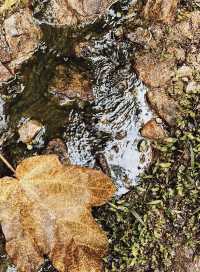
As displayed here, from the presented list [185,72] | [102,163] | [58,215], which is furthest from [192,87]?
[58,215]

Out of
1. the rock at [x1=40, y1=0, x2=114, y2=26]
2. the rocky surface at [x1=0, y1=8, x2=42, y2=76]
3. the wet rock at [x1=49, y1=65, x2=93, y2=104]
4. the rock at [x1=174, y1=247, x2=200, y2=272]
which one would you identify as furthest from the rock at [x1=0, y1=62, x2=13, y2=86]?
the rock at [x1=174, y1=247, x2=200, y2=272]

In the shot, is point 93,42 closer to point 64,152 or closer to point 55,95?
point 55,95

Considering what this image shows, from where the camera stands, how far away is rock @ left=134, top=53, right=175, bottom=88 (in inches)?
87.6

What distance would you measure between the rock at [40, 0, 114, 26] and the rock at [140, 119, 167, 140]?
60cm

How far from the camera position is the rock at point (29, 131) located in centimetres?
221

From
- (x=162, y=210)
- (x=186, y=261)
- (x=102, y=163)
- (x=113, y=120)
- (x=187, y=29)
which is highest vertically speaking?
(x=187, y=29)

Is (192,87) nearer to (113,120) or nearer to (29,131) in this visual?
(113,120)

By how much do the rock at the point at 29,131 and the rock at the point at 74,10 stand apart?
0.52m

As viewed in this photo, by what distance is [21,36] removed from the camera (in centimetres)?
229

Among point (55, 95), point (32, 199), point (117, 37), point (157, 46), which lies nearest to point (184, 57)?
point (157, 46)

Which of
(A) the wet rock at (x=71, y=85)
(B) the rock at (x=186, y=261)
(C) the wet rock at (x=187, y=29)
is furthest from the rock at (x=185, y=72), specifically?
(B) the rock at (x=186, y=261)

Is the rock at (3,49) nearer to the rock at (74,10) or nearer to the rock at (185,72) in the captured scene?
the rock at (74,10)

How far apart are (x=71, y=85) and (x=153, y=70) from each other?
15.4 inches

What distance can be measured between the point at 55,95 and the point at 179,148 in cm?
63
